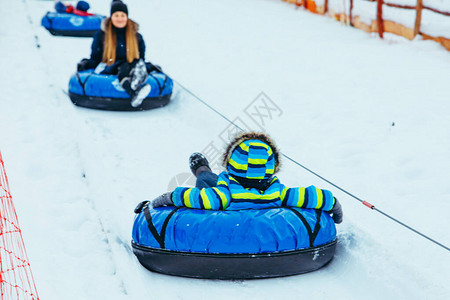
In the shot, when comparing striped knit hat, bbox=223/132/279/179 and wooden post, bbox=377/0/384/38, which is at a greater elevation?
striped knit hat, bbox=223/132/279/179

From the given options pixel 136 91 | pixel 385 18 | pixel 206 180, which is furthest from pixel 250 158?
pixel 385 18

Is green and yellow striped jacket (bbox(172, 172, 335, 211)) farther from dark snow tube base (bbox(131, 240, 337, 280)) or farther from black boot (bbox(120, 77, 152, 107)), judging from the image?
black boot (bbox(120, 77, 152, 107))

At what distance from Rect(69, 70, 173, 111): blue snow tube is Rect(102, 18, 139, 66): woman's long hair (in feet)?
0.92

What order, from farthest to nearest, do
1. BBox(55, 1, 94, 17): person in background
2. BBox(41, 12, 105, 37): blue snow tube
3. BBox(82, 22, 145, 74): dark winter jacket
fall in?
BBox(55, 1, 94, 17): person in background, BBox(41, 12, 105, 37): blue snow tube, BBox(82, 22, 145, 74): dark winter jacket

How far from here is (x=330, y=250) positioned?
2824 mm

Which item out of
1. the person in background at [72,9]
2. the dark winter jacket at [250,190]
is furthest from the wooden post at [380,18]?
the person in background at [72,9]

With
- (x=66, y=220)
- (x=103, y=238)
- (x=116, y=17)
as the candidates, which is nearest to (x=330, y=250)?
(x=103, y=238)

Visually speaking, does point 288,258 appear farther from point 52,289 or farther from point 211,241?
point 52,289

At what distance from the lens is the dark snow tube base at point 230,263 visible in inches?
105

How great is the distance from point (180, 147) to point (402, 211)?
7.40 feet

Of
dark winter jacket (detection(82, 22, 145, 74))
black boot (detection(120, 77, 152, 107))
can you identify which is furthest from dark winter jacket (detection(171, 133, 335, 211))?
dark winter jacket (detection(82, 22, 145, 74))

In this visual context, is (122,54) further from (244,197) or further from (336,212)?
(336,212)

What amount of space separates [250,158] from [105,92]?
11.0 ft

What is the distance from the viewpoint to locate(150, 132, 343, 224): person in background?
2672mm
